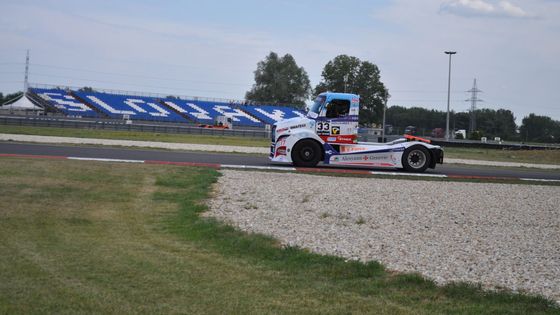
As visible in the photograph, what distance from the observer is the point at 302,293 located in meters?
7.69

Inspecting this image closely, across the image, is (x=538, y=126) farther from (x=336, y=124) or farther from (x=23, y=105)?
(x=336, y=124)

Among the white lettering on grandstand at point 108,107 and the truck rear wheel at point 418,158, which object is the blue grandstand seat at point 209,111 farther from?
the truck rear wheel at point 418,158

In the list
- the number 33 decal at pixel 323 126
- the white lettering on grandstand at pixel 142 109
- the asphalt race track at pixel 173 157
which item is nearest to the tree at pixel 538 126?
the white lettering on grandstand at pixel 142 109

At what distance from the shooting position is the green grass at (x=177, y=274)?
705 centimetres

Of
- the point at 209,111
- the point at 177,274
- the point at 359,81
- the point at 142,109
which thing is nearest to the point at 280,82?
the point at 209,111

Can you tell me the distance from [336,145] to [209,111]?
71496 mm

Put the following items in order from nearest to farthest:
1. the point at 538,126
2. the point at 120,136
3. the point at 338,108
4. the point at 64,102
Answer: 1. the point at 338,108
2. the point at 120,136
3. the point at 64,102
4. the point at 538,126

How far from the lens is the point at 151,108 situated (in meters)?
91.4

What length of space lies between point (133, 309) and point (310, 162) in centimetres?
1886

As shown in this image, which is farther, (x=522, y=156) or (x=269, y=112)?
(x=269, y=112)

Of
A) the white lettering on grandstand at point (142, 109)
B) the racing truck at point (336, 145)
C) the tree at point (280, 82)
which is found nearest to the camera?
the racing truck at point (336, 145)

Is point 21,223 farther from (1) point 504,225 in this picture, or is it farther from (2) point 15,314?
(1) point 504,225

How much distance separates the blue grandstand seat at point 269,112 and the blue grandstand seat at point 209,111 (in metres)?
1.13

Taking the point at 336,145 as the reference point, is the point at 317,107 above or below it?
above
